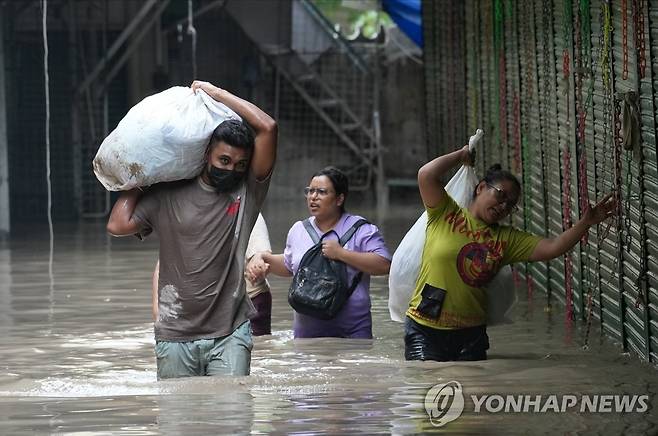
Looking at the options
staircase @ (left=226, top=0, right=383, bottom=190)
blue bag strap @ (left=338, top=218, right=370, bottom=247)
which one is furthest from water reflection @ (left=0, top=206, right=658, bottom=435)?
staircase @ (left=226, top=0, right=383, bottom=190)

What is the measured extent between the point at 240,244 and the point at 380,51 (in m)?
22.6

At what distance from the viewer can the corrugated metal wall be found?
827 centimetres

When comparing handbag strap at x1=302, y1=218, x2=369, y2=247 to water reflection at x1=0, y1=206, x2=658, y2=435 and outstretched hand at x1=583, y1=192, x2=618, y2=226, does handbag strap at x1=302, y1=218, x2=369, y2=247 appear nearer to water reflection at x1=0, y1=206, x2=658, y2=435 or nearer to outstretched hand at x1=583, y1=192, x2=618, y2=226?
water reflection at x1=0, y1=206, x2=658, y2=435

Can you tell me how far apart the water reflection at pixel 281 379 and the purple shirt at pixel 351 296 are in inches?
4.7

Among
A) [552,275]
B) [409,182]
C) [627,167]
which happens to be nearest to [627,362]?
[627,167]

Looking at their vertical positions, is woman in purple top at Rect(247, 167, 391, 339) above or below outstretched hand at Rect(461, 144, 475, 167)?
below

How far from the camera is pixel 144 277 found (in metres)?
15.0

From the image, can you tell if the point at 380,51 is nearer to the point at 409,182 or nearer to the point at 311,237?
the point at 409,182

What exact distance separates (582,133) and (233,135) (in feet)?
10.4

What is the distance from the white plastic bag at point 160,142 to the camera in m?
6.89

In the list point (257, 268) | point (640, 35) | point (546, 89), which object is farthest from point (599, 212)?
point (546, 89)

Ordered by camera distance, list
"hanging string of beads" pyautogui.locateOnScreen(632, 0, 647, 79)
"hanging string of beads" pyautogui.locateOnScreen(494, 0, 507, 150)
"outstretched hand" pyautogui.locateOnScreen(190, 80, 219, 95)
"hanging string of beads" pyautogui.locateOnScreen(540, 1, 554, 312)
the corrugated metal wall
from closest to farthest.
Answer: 1. "outstretched hand" pyautogui.locateOnScreen(190, 80, 219, 95)
2. "hanging string of beads" pyautogui.locateOnScreen(632, 0, 647, 79)
3. the corrugated metal wall
4. "hanging string of beads" pyautogui.locateOnScreen(540, 1, 554, 312)
5. "hanging string of beads" pyautogui.locateOnScreen(494, 0, 507, 150)

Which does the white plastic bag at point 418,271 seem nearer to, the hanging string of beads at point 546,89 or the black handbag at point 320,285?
the black handbag at point 320,285

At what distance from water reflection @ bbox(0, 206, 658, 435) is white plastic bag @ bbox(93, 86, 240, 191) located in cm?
104
